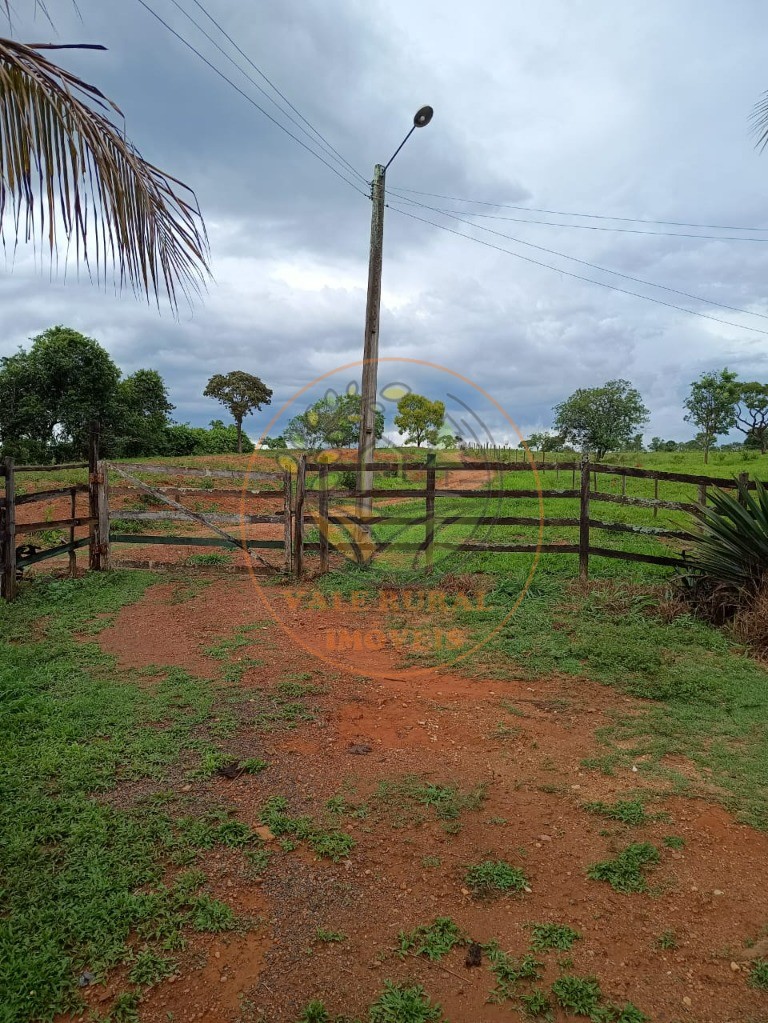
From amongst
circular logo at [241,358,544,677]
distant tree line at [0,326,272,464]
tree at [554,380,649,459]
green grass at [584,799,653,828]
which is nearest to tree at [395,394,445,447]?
circular logo at [241,358,544,677]

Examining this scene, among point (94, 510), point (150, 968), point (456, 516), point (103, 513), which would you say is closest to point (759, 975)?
point (150, 968)

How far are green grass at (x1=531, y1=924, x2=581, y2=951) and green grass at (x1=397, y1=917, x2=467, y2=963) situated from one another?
27 cm

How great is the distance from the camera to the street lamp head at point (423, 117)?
870 cm

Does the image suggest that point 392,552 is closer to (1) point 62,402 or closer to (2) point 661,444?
(1) point 62,402

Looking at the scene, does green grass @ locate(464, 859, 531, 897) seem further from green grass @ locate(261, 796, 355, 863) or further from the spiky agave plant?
the spiky agave plant

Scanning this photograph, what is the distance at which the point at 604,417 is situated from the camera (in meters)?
34.9

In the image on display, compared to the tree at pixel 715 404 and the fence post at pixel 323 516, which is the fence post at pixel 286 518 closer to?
the fence post at pixel 323 516

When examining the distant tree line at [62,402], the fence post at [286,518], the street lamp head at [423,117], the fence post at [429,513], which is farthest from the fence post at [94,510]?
the distant tree line at [62,402]

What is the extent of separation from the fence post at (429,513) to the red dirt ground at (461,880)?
12.4 feet

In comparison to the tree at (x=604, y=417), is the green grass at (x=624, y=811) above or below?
below

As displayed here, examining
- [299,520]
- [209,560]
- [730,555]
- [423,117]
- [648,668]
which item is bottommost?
[648,668]

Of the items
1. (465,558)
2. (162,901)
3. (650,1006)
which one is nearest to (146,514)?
(465,558)

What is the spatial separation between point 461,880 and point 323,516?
5.83 meters

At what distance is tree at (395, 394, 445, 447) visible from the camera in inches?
328
